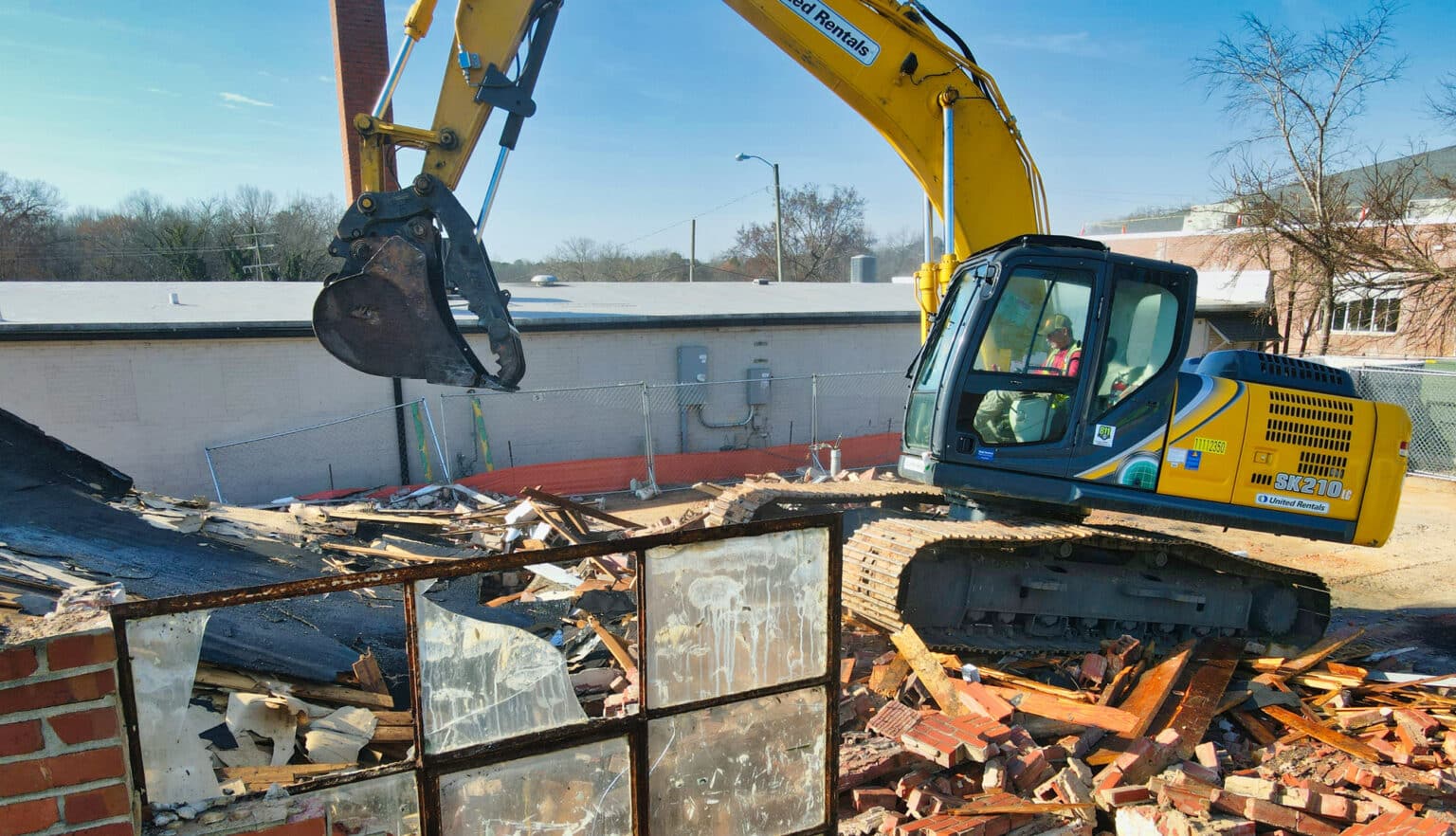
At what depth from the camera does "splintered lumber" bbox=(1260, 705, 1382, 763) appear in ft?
17.2

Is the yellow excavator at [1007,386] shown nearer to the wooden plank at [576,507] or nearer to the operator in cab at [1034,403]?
the operator in cab at [1034,403]

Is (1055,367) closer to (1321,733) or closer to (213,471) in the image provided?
(1321,733)

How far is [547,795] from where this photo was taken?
2.65m

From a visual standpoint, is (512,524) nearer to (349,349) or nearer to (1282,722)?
(349,349)

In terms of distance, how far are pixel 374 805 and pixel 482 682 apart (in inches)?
16.6

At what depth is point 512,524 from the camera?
946cm

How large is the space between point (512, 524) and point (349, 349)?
3.96 meters

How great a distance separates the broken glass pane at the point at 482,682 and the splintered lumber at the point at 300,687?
213cm

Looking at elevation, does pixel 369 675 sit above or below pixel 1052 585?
above

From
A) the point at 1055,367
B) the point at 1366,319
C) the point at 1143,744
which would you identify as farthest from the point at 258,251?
the point at 1143,744

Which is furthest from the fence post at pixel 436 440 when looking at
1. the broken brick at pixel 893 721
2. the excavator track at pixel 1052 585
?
the broken brick at pixel 893 721

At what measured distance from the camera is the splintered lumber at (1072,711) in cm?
542

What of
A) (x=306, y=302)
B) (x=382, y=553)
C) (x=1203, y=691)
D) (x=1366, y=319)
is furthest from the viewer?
(x=1366, y=319)

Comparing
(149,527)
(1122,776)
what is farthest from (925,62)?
(149,527)
